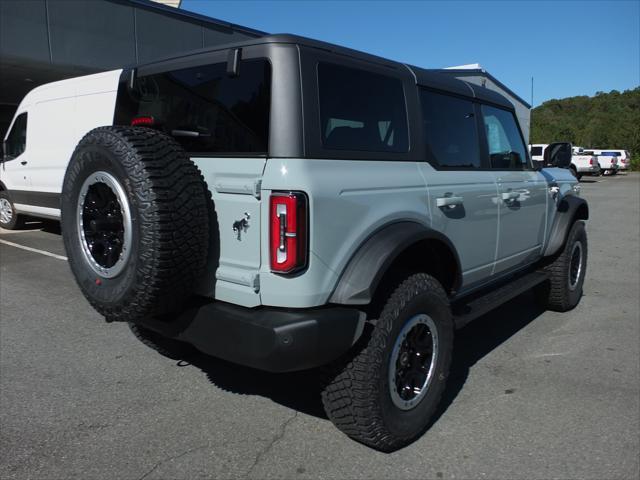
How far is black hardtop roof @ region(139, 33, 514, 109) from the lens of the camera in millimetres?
→ 2518

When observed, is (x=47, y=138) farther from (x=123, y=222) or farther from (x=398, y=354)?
(x=398, y=354)

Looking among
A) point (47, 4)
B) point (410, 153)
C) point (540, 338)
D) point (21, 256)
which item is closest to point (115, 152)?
point (410, 153)

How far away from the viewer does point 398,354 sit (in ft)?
9.15

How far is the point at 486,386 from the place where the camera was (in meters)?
3.63

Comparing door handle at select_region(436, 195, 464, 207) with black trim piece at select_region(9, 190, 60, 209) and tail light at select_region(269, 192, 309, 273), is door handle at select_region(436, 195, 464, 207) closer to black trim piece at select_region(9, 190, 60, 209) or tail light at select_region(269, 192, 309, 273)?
tail light at select_region(269, 192, 309, 273)

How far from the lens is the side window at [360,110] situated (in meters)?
2.62

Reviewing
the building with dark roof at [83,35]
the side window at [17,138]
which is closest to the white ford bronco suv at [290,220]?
the side window at [17,138]

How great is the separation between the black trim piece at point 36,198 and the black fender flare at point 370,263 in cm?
751

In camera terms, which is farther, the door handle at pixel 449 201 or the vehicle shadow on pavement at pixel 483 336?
the vehicle shadow on pavement at pixel 483 336

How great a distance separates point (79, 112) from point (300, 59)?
22.9 feet

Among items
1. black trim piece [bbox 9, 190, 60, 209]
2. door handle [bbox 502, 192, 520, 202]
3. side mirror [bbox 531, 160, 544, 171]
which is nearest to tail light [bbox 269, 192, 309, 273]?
door handle [bbox 502, 192, 520, 202]

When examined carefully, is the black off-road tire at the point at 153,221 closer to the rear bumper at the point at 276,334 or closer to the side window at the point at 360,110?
the rear bumper at the point at 276,334

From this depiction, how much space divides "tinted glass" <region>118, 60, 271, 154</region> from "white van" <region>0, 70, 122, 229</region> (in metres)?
5.07

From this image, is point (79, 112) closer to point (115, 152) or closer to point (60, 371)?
point (60, 371)
